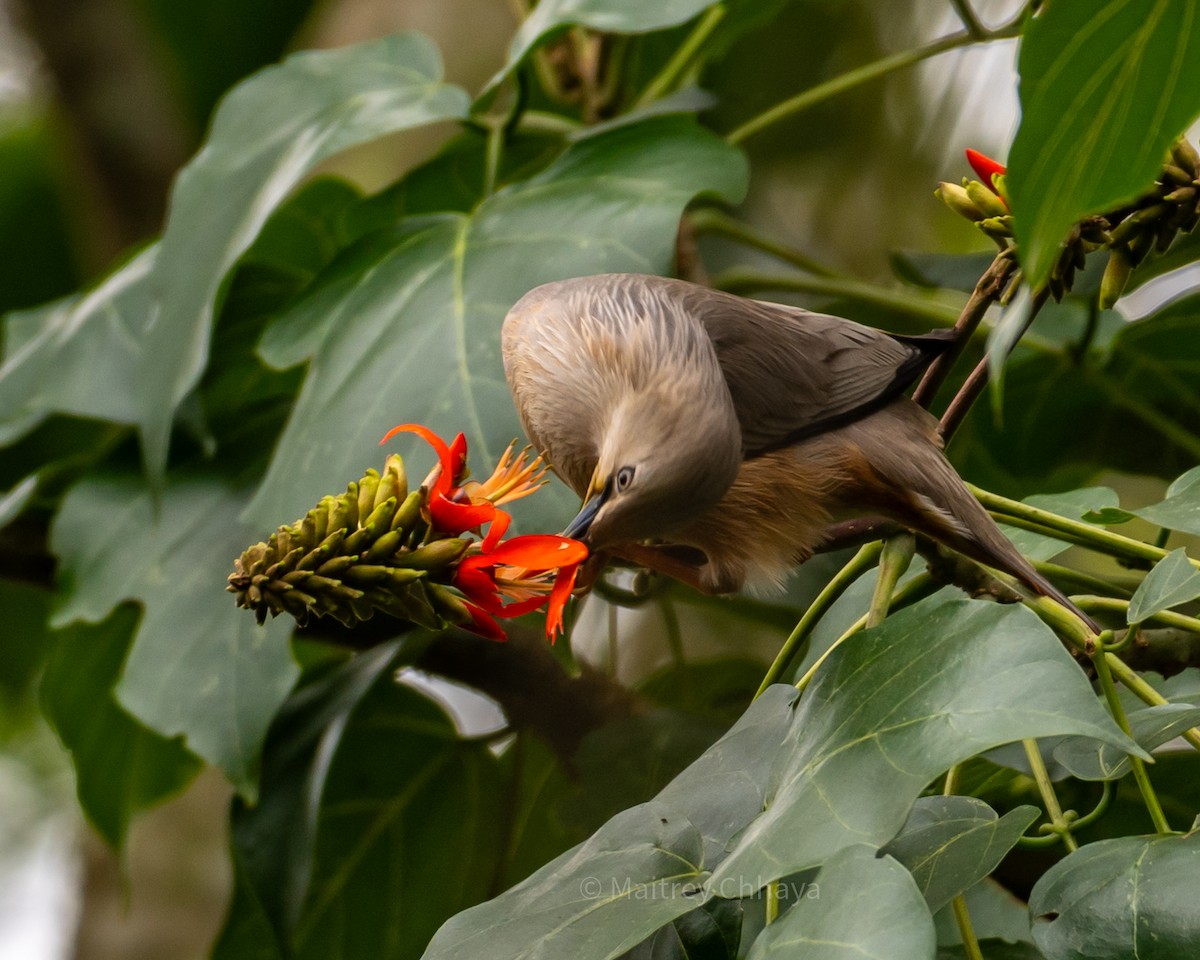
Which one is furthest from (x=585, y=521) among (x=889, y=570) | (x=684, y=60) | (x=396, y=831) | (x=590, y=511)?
(x=684, y=60)

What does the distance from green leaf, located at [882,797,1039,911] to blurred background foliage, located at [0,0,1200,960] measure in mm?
345

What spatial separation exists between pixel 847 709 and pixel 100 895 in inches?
84.0

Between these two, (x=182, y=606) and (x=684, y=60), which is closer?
(x=182, y=606)

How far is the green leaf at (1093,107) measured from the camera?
2.32 feet

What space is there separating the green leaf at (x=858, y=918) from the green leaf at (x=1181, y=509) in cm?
40

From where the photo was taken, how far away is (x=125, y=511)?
60.7 inches

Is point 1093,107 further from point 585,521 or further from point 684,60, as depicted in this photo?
point 684,60

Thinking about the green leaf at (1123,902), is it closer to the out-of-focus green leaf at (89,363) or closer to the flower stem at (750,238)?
the flower stem at (750,238)

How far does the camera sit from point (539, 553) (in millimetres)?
757

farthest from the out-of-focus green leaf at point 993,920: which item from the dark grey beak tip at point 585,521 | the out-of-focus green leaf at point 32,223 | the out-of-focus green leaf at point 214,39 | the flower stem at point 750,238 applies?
the out-of-focus green leaf at point 32,223

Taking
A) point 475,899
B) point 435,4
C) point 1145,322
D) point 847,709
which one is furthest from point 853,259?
point 847,709

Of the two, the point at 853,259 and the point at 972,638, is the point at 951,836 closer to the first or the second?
the point at 972,638

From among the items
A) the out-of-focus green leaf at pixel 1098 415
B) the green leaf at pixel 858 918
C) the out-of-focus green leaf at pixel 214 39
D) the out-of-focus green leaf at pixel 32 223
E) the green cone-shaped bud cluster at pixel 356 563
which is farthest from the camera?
the out-of-focus green leaf at pixel 32 223

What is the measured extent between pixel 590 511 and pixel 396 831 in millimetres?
962
